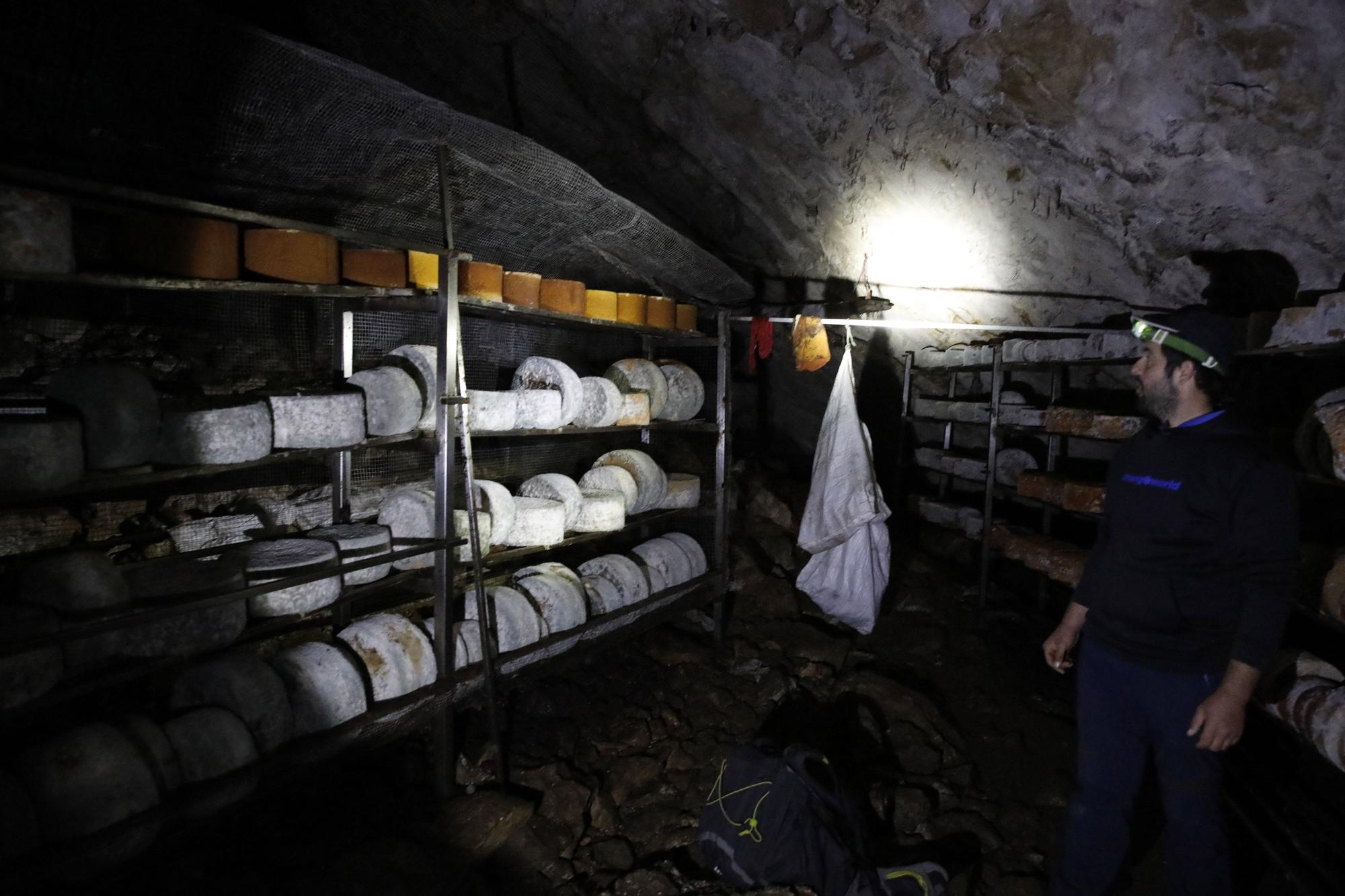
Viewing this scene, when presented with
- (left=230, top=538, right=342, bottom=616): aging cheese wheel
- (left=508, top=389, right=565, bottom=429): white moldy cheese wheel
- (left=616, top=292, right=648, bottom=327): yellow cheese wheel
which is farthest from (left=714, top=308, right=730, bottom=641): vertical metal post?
(left=230, top=538, right=342, bottom=616): aging cheese wheel

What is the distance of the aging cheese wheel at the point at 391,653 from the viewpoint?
2.90 meters

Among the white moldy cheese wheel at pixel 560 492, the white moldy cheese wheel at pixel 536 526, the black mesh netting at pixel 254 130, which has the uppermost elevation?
the black mesh netting at pixel 254 130

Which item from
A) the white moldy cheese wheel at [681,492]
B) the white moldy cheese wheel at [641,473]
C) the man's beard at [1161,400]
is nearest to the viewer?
the man's beard at [1161,400]

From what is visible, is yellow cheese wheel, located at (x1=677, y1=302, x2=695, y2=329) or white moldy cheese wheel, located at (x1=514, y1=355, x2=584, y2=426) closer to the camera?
white moldy cheese wheel, located at (x1=514, y1=355, x2=584, y2=426)

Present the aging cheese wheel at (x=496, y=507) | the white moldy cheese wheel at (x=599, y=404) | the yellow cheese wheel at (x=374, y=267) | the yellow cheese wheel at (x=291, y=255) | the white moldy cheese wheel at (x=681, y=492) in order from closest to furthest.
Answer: the yellow cheese wheel at (x=291, y=255) → the yellow cheese wheel at (x=374, y=267) → the aging cheese wheel at (x=496, y=507) → the white moldy cheese wheel at (x=599, y=404) → the white moldy cheese wheel at (x=681, y=492)

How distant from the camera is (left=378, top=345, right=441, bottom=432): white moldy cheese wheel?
10.1 ft

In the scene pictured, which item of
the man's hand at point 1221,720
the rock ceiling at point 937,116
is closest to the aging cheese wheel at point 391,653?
the man's hand at point 1221,720

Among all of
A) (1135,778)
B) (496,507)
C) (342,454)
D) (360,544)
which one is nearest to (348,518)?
(342,454)

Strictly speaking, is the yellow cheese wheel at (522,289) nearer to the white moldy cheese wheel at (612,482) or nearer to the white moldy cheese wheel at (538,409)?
the white moldy cheese wheel at (538,409)

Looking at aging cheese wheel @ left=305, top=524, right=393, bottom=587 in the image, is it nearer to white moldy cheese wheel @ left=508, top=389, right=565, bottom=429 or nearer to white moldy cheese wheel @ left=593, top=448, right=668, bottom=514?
white moldy cheese wheel @ left=508, top=389, right=565, bottom=429

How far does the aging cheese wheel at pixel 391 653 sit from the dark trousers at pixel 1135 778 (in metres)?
2.51

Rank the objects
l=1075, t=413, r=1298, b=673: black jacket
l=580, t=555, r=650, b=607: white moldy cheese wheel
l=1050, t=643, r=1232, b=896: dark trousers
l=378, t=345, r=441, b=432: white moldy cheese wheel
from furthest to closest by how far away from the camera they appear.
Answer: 1. l=580, t=555, r=650, b=607: white moldy cheese wheel
2. l=378, t=345, r=441, b=432: white moldy cheese wheel
3. l=1050, t=643, r=1232, b=896: dark trousers
4. l=1075, t=413, r=1298, b=673: black jacket

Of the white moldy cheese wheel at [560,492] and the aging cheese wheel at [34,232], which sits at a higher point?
the aging cheese wheel at [34,232]

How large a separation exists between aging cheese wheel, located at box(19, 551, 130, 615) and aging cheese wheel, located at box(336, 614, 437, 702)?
3.05 ft
